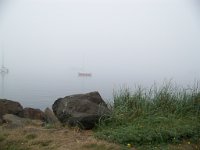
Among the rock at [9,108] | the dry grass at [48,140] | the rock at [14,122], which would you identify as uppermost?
the rock at [9,108]

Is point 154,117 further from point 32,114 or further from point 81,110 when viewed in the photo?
point 32,114

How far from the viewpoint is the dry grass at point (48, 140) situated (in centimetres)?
590

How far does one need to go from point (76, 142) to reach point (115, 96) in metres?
3.09

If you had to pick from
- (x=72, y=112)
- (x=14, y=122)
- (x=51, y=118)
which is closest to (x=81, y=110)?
(x=72, y=112)

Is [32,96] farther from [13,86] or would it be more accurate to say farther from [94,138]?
[94,138]

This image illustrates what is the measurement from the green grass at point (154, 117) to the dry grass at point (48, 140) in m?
A: 0.32

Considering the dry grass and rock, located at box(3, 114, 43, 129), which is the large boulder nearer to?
the dry grass

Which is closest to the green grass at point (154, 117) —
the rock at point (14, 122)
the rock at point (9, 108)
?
the rock at point (14, 122)

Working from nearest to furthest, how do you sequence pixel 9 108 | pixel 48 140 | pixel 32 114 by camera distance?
pixel 48 140, pixel 9 108, pixel 32 114

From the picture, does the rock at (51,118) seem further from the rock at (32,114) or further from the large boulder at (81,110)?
the rock at (32,114)

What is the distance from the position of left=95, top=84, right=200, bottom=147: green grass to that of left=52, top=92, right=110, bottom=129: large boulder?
20cm

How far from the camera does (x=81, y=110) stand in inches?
289

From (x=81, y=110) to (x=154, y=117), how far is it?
140cm

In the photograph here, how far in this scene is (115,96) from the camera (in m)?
9.08
